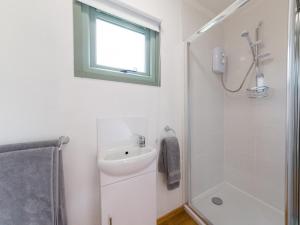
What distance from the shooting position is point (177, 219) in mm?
1396

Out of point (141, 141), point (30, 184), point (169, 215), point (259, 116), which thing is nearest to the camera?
point (30, 184)

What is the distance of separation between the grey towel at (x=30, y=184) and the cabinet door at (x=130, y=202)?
282 mm

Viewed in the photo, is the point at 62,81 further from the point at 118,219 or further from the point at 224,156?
the point at 224,156

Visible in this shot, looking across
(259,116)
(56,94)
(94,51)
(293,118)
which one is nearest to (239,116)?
(259,116)

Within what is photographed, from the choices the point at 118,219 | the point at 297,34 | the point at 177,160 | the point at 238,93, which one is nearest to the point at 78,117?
the point at 118,219

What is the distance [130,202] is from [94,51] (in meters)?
1.17

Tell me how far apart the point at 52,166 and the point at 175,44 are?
1.47 metres

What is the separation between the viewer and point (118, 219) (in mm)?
949

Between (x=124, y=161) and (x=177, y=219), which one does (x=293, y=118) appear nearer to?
(x=124, y=161)

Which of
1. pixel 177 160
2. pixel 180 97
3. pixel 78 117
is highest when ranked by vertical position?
pixel 180 97

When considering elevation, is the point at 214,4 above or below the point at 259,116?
above

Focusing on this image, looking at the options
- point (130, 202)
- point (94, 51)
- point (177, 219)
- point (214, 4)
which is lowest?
point (177, 219)

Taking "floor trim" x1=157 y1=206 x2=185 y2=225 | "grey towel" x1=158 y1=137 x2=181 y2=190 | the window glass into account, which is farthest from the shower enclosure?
the window glass

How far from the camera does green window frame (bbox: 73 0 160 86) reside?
0.96m
